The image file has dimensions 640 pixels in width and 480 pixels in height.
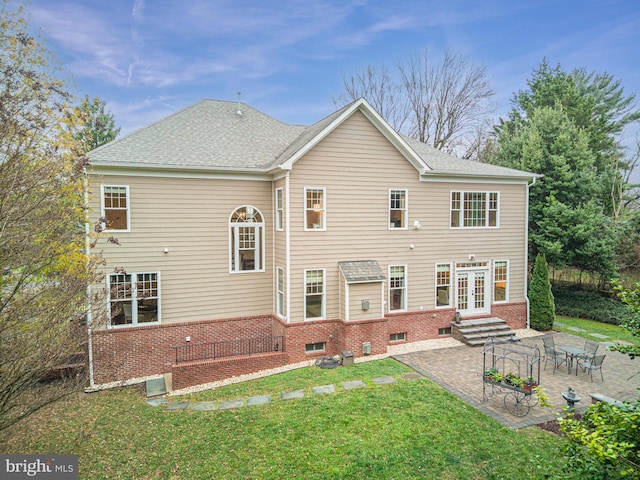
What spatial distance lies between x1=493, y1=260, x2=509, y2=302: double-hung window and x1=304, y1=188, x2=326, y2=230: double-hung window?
8.96 metres

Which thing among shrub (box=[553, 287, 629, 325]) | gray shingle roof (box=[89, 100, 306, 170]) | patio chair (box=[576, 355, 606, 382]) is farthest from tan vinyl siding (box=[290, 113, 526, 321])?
shrub (box=[553, 287, 629, 325])

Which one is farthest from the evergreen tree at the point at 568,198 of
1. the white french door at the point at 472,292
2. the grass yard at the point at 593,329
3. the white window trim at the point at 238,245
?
the white window trim at the point at 238,245

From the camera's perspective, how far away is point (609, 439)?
3.48 m

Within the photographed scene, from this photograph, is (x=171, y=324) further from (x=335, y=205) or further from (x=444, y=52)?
(x=444, y=52)

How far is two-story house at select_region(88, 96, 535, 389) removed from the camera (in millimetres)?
12594

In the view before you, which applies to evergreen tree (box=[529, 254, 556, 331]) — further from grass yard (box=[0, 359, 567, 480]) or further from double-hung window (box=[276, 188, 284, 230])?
double-hung window (box=[276, 188, 284, 230])

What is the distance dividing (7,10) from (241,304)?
416 inches

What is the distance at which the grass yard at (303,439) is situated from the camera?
685 cm

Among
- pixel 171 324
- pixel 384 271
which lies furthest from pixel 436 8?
pixel 171 324

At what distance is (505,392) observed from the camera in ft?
32.4

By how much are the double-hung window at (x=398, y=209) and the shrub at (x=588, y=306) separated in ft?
38.7

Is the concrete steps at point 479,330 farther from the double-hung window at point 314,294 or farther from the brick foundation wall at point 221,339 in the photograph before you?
the double-hung window at point 314,294

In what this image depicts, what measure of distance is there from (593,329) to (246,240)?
1652 centimetres

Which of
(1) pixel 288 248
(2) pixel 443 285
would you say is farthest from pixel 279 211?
(2) pixel 443 285
